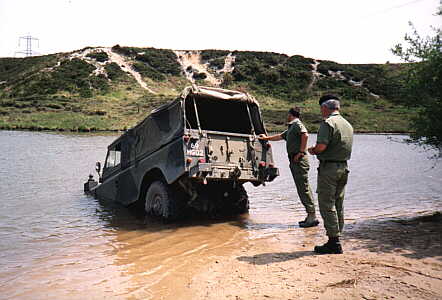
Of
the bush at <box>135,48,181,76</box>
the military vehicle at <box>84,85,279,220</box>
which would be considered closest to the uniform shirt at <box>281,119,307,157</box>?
the military vehicle at <box>84,85,279,220</box>

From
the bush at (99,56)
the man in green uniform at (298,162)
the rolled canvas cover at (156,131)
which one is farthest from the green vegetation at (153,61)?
the man in green uniform at (298,162)

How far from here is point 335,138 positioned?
5.42 metres

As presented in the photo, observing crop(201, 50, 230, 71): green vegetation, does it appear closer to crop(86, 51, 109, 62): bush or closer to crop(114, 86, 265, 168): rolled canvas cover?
crop(86, 51, 109, 62): bush

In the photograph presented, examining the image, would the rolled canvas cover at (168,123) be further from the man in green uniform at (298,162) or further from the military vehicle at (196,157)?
the man in green uniform at (298,162)

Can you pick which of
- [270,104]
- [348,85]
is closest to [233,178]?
[270,104]

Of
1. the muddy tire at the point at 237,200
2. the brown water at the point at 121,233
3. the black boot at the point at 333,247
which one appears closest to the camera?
the brown water at the point at 121,233

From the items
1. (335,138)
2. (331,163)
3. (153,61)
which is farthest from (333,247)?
(153,61)

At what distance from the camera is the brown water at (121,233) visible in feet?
16.4

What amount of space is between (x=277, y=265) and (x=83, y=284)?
227cm

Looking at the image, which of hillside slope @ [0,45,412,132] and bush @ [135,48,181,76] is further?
bush @ [135,48,181,76]

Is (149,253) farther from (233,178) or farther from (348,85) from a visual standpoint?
(348,85)

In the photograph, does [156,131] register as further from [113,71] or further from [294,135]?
[113,71]

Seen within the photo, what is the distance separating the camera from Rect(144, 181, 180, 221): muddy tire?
309 inches

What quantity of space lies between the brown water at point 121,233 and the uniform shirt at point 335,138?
174 centimetres
